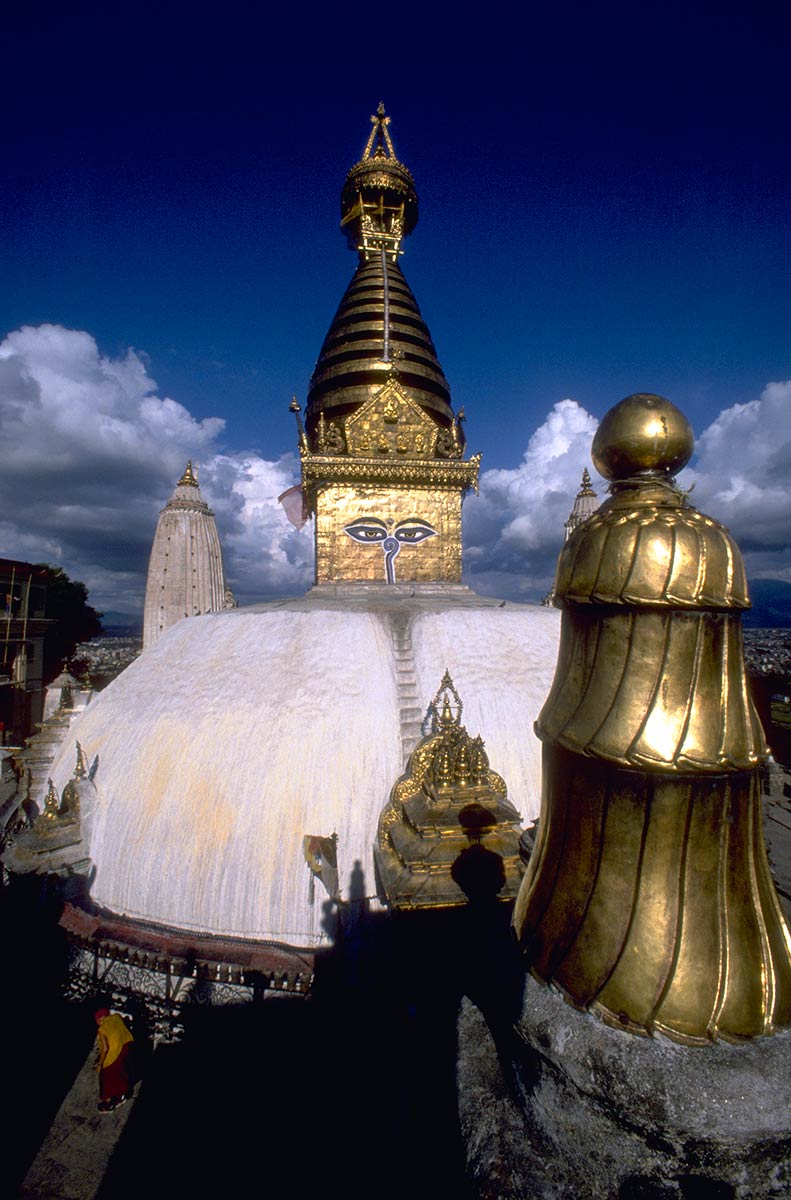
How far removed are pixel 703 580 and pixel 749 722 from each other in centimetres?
46

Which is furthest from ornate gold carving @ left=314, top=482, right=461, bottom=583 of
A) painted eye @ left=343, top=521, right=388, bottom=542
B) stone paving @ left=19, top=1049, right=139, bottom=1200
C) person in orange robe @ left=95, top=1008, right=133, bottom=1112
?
stone paving @ left=19, top=1049, right=139, bottom=1200

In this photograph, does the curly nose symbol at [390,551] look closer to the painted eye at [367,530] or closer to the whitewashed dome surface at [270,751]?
the painted eye at [367,530]

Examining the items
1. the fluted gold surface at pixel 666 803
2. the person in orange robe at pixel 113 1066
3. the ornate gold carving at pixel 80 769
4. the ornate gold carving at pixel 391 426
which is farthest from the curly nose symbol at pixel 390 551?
the fluted gold surface at pixel 666 803

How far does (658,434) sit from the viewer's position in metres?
1.69

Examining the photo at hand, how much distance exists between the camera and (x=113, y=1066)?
596cm

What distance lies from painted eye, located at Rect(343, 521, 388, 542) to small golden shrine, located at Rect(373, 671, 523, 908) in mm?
6828

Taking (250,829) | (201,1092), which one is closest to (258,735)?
(250,829)

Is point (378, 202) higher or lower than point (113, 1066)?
higher

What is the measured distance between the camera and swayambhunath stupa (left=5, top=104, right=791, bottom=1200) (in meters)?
1.46

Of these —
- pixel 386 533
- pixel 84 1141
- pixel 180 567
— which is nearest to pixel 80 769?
pixel 84 1141

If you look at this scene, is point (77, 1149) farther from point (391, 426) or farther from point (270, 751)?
point (391, 426)

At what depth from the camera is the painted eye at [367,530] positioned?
44.5 feet

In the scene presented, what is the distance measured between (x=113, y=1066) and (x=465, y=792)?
5.04 m

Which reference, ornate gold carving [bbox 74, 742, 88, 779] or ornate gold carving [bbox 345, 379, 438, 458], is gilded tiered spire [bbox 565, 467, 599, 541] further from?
ornate gold carving [bbox 74, 742, 88, 779]
